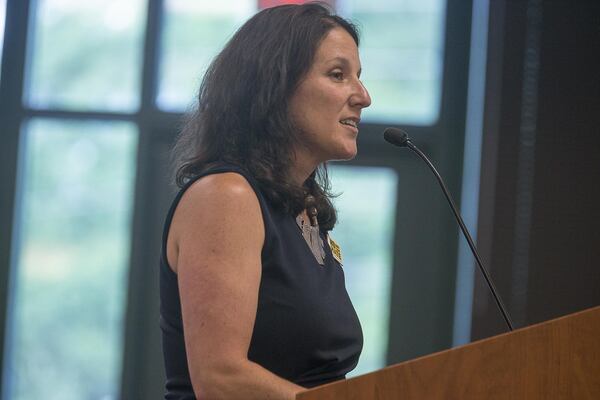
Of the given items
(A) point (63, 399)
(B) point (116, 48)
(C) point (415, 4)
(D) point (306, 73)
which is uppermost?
(C) point (415, 4)

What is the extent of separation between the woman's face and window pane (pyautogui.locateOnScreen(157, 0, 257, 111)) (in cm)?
268

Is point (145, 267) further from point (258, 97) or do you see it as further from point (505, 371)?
point (505, 371)

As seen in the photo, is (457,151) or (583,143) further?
(457,151)

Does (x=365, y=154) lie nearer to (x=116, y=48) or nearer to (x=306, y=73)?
(x=116, y=48)

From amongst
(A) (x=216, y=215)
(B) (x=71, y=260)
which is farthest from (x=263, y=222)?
(B) (x=71, y=260)

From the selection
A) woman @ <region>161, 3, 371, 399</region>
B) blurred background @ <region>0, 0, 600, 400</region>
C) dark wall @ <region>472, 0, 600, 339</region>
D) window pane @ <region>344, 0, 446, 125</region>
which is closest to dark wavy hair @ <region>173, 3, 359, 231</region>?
woman @ <region>161, 3, 371, 399</region>

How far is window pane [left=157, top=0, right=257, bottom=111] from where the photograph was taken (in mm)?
4477

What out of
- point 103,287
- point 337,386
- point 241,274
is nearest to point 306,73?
point 241,274

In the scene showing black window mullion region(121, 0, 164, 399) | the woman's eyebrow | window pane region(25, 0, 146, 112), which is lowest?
black window mullion region(121, 0, 164, 399)

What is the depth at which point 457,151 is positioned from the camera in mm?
4492

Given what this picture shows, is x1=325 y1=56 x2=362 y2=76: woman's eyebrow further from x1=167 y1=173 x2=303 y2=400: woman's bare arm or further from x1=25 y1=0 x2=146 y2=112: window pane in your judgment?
x1=25 y1=0 x2=146 y2=112: window pane

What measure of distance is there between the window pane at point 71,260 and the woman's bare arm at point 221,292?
3.01 m

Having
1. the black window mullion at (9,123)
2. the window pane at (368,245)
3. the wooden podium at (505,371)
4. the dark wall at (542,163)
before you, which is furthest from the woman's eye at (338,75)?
the black window mullion at (9,123)

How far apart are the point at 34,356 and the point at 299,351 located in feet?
10.3
